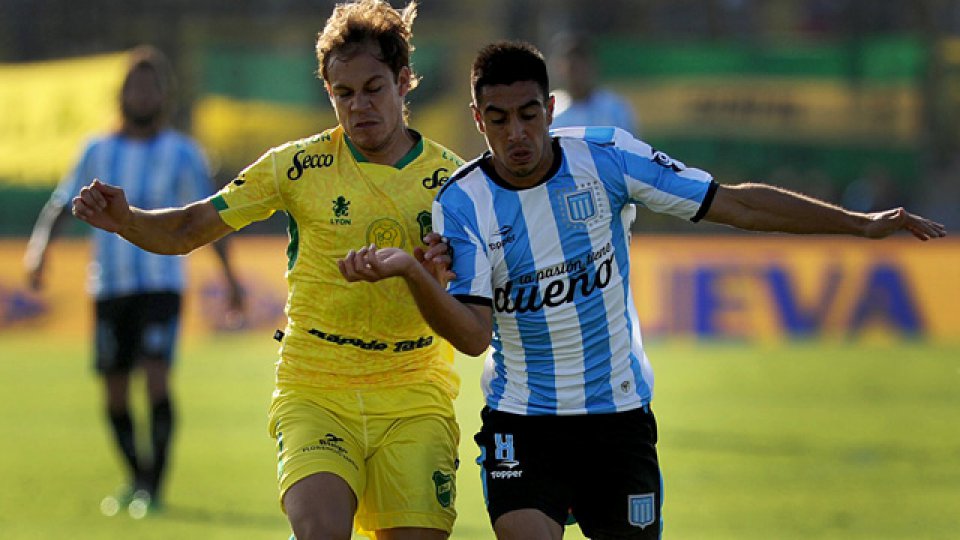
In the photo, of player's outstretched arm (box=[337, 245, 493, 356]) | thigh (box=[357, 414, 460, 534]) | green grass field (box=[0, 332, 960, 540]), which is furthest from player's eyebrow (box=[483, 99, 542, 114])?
green grass field (box=[0, 332, 960, 540])

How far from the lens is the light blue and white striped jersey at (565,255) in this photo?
5.08 metres

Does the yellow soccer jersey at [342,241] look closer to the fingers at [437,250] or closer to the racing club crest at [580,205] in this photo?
the fingers at [437,250]

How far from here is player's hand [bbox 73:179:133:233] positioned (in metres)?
5.07

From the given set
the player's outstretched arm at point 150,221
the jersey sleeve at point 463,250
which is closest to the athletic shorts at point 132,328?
the player's outstretched arm at point 150,221

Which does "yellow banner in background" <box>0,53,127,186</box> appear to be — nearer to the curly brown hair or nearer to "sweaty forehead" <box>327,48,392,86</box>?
the curly brown hair

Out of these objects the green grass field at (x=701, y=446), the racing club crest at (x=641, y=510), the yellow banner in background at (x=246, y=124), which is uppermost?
the yellow banner in background at (x=246, y=124)

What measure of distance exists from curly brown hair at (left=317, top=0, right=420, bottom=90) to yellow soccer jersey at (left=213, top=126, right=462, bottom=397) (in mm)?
316

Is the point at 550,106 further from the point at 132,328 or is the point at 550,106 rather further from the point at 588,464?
the point at 132,328

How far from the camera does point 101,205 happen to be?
508 centimetres

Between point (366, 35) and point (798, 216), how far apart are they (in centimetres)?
147

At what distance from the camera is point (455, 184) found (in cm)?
510

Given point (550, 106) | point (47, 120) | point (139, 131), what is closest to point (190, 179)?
point (139, 131)

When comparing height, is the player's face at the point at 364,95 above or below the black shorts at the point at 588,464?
above

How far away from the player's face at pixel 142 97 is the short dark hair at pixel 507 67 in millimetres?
4301
